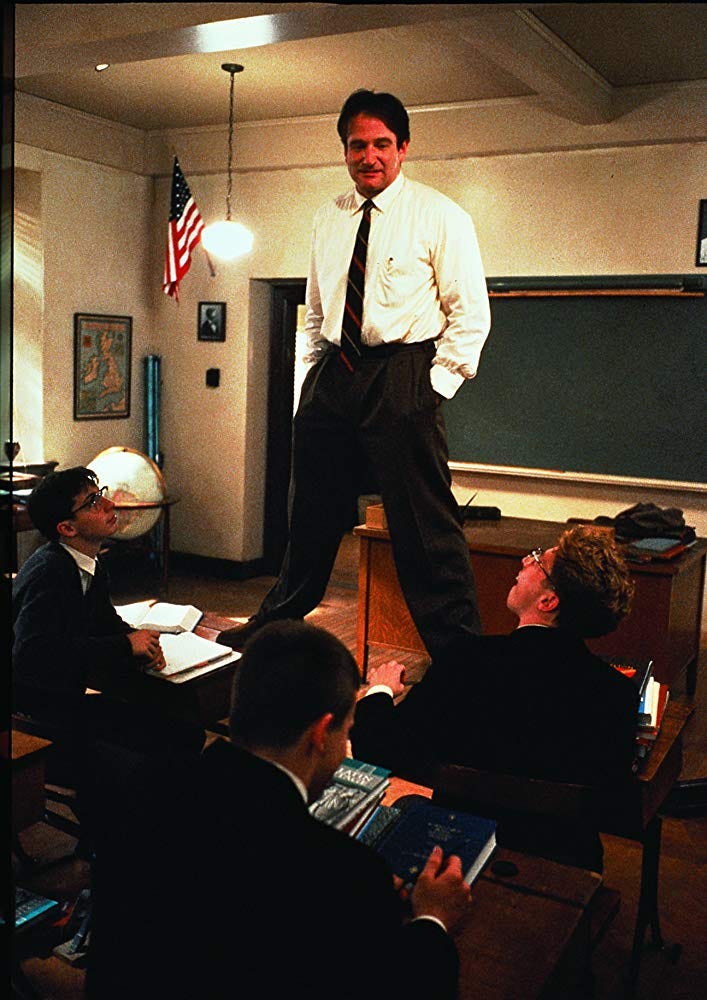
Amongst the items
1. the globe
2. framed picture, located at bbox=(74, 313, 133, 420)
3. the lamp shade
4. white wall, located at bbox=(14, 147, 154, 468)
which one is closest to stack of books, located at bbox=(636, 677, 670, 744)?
the globe

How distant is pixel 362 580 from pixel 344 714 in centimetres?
331

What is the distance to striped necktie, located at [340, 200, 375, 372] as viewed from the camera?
3.71 meters

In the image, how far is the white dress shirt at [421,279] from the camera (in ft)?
12.0

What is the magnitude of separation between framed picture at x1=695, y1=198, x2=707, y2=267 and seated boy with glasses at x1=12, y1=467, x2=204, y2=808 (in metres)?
3.81

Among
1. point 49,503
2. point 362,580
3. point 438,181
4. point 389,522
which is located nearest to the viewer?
point 49,503

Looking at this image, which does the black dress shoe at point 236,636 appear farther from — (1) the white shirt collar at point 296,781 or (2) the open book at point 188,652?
(1) the white shirt collar at point 296,781

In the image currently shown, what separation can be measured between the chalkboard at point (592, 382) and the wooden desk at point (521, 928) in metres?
4.28

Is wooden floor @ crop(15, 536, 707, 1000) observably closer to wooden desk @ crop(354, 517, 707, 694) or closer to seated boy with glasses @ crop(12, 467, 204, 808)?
wooden desk @ crop(354, 517, 707, 694)

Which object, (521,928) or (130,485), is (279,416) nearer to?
(130,485)

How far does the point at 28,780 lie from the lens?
7.41 feet

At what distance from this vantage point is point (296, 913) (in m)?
1.34

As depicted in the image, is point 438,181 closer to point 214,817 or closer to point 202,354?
point 202,354

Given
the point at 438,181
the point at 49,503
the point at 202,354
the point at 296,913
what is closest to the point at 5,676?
the point at 296,913

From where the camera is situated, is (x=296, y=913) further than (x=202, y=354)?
No
